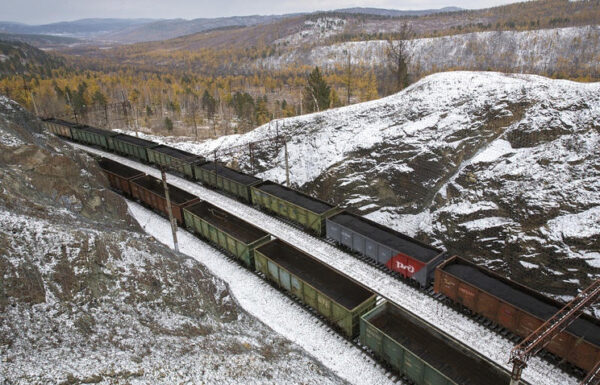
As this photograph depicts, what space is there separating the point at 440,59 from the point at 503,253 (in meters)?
183

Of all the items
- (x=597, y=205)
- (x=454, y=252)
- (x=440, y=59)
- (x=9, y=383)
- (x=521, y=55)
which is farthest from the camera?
(x=440, y=59)

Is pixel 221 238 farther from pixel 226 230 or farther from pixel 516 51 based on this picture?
pixel 516 51

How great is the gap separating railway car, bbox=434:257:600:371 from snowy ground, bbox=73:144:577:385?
83 centimetres

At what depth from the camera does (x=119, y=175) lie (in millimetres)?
35344

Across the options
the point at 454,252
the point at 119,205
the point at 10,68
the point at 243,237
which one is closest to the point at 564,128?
the point at 454,252

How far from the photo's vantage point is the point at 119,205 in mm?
26797

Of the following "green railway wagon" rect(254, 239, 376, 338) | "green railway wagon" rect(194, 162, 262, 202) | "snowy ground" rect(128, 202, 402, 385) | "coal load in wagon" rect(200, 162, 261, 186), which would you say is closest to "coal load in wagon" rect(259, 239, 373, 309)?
"green railway wagon" rect(254, 239, 376, 338)

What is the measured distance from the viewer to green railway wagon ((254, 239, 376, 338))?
17.4 metres

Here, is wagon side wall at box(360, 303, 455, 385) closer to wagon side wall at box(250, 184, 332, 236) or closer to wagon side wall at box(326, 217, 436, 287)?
wagon side wall at box(326, 217, 436, 287)

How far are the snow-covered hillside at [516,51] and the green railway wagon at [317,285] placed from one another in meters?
130

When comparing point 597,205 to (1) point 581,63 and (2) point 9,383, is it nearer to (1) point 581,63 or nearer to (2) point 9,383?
(2) point 9,383

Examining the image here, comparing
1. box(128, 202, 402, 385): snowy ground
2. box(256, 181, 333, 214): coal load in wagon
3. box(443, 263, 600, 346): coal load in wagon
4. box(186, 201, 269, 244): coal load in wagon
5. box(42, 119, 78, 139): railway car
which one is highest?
box(42, 119, 78, 139): railway car

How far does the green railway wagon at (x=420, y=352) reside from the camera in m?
13.6

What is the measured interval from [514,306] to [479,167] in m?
14.4
